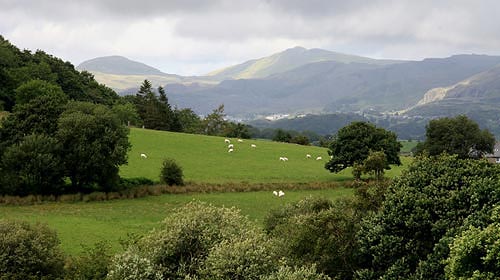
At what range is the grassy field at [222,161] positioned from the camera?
6088cm

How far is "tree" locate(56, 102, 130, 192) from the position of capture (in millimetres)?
47031

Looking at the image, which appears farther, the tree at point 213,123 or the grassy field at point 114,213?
the tree at point 213,123

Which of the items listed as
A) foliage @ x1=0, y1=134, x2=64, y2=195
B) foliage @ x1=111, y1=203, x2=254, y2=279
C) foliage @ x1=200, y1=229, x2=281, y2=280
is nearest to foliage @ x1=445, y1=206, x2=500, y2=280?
foliage @ x1=200, y1=229, x2=281, y2=280

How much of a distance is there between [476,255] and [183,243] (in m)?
13.3

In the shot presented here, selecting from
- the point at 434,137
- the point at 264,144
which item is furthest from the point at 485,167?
the point at 264,144

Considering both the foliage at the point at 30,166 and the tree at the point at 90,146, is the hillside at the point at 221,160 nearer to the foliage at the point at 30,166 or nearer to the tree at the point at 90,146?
the tree at the point at 90,146

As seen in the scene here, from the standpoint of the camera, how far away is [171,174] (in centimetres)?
5416

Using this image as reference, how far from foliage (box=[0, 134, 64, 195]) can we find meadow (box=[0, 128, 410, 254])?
3027 mm

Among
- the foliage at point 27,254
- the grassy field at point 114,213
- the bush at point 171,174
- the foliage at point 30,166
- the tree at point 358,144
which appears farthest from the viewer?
the tree at point 358,144

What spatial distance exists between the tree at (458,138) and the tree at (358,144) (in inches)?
715

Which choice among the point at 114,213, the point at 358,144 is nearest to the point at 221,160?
the point at 358,144

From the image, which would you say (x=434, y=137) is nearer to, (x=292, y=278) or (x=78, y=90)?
(x=292, y=278)

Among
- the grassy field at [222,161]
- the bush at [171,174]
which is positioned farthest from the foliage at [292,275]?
the grassy field at [222,161]

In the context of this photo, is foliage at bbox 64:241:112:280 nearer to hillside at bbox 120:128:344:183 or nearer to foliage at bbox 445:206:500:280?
foliage at bbox 445:206:500:280
